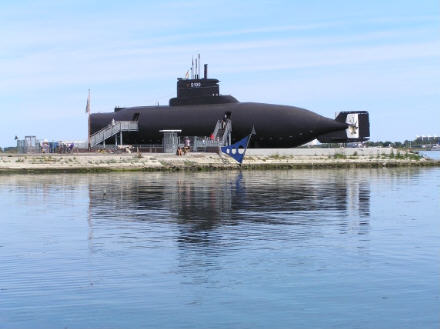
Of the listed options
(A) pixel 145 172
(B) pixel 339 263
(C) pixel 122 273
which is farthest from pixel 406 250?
(A) pixel 145 172

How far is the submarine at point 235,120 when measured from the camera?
79250 millimetres

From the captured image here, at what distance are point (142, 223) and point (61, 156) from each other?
164 ft

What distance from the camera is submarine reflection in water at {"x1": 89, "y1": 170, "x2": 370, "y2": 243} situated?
2725 cm

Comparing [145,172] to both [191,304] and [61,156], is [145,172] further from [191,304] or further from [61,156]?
[191,304]

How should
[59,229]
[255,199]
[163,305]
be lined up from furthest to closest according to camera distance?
1. [255,199]
2. [59,229]
3. [163,305]

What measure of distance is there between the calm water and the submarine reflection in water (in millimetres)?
95

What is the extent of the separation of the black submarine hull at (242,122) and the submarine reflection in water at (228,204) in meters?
28.8

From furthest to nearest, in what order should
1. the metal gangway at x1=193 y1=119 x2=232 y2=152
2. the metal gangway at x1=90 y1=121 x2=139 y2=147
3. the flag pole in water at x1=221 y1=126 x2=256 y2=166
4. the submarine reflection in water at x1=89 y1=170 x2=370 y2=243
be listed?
the metal gangway at x1=90 y1=121 x2=139 y2=147
the metal gangway at x1=193 y1=119 x2=232 y2=152
the flag pole in water at x1=221 y1=126 x2=256 y2=166
the submarine reflection in water at x1=89 y1=170 x2=370 y2=243

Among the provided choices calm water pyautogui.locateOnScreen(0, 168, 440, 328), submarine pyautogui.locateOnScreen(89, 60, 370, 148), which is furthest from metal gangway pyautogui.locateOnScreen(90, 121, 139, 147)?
calm water pyautogui.locateOnScreen(0, 168, 440, 328)

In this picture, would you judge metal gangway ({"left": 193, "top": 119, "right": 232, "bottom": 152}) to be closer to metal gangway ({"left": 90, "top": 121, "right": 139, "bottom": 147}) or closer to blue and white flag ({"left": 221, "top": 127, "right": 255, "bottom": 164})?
blue and white flag ({"left": 221, "top": 127, "right": 255, "bottom": 164})

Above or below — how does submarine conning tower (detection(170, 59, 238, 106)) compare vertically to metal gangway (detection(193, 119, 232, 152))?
above

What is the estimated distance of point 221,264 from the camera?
60.1 feet

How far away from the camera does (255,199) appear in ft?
123

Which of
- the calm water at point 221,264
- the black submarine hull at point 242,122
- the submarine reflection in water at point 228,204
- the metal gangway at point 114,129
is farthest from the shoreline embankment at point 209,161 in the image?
the calm water at point 221,264
